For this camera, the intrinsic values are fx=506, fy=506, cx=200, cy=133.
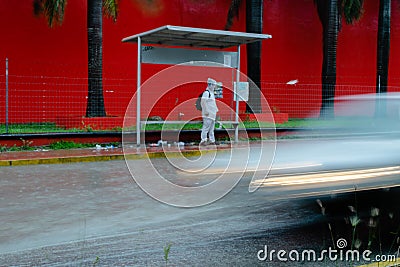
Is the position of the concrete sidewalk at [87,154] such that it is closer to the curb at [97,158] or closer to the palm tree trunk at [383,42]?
the curb at [97,158]

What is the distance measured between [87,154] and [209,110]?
3.36 m

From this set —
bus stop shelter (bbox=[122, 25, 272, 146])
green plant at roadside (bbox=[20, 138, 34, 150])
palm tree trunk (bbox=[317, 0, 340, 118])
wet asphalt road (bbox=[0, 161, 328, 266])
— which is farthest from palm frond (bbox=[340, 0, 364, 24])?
wet asphalt road (bbox=[0, 161, 328, 266])

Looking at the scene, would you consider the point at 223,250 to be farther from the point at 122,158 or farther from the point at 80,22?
the point at 80,22

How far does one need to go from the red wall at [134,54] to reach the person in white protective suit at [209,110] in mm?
3958

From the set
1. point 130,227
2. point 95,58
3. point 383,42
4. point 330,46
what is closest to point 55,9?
point 95,58

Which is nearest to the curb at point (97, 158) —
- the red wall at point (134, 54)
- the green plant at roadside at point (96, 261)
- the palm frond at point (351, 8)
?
the red wall at point (134, 54)

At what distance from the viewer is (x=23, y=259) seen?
4.59 m

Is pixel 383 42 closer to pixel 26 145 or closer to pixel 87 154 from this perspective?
pixel 87 154

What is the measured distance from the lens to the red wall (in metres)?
16.4

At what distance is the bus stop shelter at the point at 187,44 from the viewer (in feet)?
41.5

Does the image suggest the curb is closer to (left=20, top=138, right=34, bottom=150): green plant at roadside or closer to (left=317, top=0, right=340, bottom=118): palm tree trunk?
(left=20, top=138, right=34, bottom=150): green plant at roadside

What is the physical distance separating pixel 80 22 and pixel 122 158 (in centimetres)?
847

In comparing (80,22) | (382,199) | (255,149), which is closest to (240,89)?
(255,149)

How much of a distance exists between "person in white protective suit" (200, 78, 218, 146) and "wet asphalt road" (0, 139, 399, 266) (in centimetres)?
509
